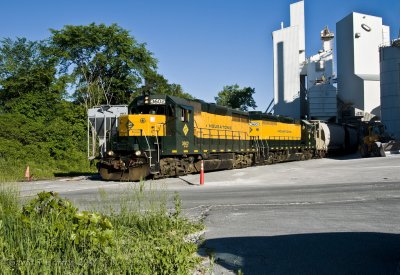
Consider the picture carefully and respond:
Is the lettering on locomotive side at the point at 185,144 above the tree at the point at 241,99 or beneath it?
beneath

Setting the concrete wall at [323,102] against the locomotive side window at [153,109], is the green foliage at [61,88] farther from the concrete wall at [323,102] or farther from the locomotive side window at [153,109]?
the concrete wall at [323,102]

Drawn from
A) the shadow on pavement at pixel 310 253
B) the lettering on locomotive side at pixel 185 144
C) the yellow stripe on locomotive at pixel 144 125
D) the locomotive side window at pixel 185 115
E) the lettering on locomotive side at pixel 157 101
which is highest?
the lettering on locomotive side at pixel 157 101

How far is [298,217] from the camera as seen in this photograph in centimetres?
883

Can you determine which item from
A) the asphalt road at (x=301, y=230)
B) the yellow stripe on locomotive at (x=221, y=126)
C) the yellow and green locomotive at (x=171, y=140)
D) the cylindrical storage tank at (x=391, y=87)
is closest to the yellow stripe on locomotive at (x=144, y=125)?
the yellow and green locomotive at (x=171, y=140)

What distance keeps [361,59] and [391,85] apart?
2318 centimetres

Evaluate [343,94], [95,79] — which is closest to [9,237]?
[95,79]

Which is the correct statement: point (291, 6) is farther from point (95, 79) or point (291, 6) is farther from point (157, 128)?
point (157, 128)

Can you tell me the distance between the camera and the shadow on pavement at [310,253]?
17.4 feet

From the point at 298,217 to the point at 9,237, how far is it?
5.65 meters

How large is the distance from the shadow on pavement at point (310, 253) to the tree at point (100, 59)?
31.8 metres

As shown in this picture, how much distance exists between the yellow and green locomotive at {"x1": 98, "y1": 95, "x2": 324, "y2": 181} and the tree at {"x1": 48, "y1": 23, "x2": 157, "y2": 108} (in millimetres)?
15093

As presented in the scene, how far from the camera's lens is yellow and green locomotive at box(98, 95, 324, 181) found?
61.3ft

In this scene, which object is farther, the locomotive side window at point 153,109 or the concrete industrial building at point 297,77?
the concrete industrial building at point 297,77

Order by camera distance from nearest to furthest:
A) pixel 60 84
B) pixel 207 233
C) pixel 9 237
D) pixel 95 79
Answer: pixel 9 237 → pixel 207 233 → pixel 60 84 → pixel 95 79
